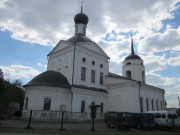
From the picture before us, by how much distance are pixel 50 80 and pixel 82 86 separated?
5229 millimetres

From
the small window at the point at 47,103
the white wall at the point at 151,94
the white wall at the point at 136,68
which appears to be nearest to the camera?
the small window at the point at 47,103

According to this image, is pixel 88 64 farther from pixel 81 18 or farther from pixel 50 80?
pixel 81 18

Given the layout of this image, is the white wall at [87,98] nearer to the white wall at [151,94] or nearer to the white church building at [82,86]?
the white church building at [82,86]

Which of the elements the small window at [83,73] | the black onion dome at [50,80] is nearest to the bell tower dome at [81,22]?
the small window at [83,73]

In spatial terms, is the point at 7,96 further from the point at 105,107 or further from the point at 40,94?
the point at 105,107

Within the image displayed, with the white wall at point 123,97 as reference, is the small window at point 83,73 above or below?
above

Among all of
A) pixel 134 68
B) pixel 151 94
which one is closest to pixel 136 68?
pixel 134 68

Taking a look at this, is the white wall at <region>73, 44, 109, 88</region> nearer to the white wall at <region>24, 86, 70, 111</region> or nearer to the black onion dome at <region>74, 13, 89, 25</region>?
the white wall at <region>24, 86, 70, 111</region>

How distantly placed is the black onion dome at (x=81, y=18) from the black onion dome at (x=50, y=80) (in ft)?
43.7

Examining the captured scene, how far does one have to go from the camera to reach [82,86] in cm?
2850

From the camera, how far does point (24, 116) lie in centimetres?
2352

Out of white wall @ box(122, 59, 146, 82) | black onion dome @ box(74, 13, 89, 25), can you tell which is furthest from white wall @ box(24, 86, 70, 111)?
white wall @ box(122, 59, 146, 82)

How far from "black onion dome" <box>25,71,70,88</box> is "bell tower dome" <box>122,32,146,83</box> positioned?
56.9ft

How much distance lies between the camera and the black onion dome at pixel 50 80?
25109 millimetres
